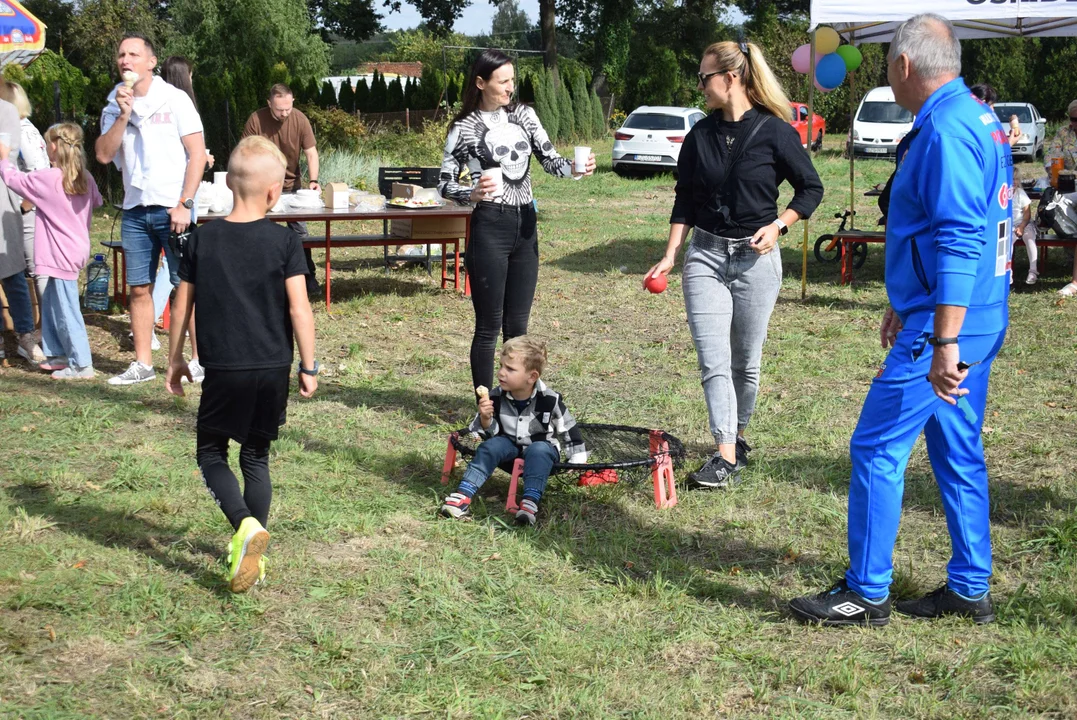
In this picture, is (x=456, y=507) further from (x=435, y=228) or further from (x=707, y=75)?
(x=435, y=228)

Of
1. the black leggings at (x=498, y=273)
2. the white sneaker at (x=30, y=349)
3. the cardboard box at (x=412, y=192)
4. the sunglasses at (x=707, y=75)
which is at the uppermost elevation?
the sunglasses at (x=707, y=75)

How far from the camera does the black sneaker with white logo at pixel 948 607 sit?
3635 millimetres

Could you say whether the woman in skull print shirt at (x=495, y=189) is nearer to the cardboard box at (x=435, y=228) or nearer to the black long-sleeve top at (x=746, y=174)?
the black long-sleeve top at (x=746, y=174)

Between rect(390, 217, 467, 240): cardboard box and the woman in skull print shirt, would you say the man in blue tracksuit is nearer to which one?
the woman in skull print shirt

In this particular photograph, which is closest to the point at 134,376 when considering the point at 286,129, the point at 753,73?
the point at 286,129

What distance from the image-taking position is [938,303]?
313 cm

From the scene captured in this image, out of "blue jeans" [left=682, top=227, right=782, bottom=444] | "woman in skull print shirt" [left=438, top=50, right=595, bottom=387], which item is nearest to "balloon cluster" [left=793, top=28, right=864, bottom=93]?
"woman in skull print shirt" [left=438, top=50, right=595, bottom=387]

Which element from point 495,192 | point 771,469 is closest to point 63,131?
point 495,192

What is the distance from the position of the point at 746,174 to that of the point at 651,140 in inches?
713

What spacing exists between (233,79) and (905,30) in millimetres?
18885

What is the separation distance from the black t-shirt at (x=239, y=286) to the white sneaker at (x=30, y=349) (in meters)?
4.46

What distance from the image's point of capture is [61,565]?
414 centimetres

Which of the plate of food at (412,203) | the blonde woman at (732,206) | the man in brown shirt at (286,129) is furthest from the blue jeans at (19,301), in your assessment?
the blonde woman at (732,206)

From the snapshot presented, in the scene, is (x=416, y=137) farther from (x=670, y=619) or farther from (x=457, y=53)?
(x=457, y=53)
